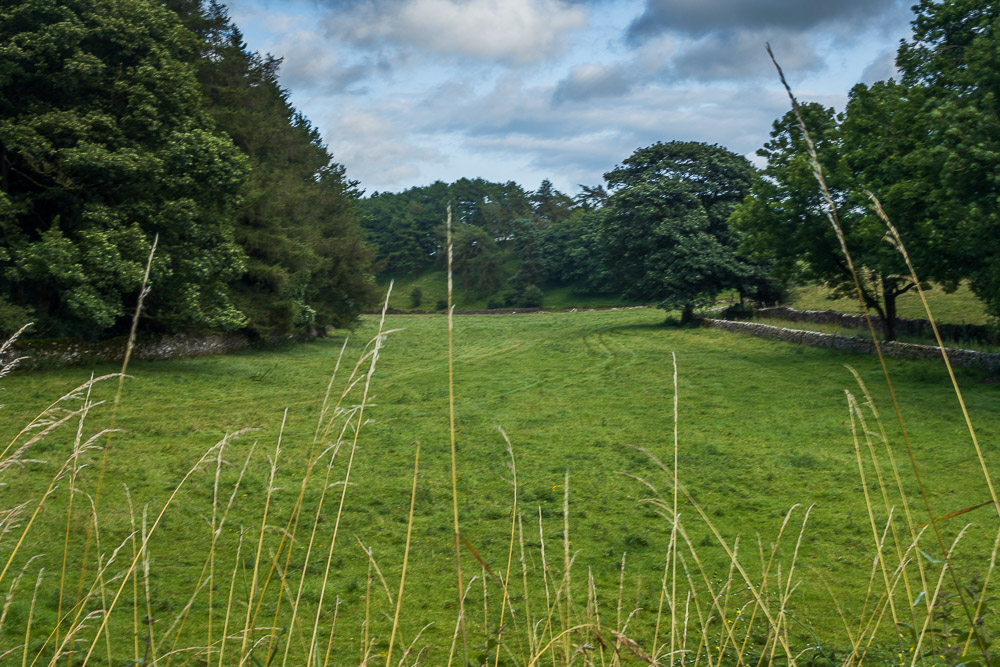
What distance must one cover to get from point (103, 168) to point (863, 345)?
2263 cm

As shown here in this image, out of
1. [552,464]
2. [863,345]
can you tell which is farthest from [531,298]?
[552,464]

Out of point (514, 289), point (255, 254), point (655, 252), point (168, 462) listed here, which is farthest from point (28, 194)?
point (514, 289)

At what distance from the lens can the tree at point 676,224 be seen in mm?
37875

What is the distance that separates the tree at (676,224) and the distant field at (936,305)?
13.6 feet

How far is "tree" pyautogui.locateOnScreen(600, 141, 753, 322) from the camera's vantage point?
3788cm

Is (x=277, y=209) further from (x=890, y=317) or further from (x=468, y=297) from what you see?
(x=468, y=297)

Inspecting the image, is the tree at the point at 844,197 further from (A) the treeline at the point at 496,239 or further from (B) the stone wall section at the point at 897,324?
(A) the treeline at the point at 496,239

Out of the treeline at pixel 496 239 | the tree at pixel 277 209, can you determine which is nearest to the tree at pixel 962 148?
the tree at pixel 277 209

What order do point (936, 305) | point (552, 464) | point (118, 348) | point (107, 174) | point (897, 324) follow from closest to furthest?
point (552, 464)
point (107, 174)
point (118, 348)
point (897, 324)
point (936, 305)

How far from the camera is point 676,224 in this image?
38.6m

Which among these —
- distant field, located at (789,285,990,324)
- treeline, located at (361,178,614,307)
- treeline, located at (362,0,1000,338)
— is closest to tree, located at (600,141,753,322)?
treeline, located at (362,0,1000,338)

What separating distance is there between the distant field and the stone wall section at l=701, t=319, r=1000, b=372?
1563mm

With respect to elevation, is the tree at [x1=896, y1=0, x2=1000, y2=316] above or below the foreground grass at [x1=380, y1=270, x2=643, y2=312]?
above

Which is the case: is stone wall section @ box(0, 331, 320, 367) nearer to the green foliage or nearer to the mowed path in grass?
the mowed path in grass
